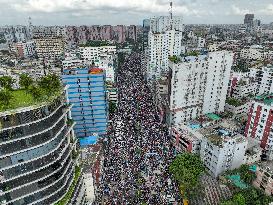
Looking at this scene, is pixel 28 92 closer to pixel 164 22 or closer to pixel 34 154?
pixel 34 154

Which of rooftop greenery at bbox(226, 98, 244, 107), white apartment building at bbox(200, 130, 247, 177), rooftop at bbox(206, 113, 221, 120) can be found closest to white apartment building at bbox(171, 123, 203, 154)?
white apartment building at bbox(200, 130, 247, 177)

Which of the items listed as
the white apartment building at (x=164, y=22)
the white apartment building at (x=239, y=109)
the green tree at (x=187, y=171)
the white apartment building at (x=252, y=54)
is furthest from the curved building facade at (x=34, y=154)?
the white apartment building at (x=252, y=54)

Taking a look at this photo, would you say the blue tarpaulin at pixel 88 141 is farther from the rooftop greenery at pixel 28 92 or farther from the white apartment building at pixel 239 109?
the white apartment building at pixel 239 109

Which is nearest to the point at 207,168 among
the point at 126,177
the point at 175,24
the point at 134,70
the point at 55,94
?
the point at 126,177

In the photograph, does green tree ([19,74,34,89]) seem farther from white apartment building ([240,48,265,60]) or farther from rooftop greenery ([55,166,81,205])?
white apartment building ([240,48,265,60])

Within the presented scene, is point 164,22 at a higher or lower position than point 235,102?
higher

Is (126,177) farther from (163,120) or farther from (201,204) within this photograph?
(163,120)

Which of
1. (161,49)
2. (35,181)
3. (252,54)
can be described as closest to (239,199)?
(35,181)

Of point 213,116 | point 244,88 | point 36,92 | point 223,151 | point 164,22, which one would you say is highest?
point 164,22
